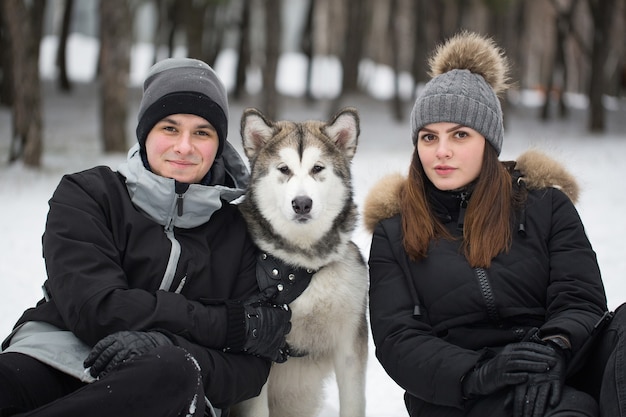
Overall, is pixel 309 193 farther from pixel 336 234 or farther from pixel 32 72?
pixel 32 72

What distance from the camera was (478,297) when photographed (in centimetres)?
282

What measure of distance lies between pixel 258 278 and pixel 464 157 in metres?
1.01

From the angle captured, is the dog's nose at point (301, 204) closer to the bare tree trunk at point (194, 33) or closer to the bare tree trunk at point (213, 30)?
the bare tree trunk at point (194, 33)

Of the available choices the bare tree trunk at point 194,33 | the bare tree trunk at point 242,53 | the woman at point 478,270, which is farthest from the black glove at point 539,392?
the bare tree trunk at point 242,53

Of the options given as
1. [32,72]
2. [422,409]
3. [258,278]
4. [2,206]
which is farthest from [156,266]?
[32,72]

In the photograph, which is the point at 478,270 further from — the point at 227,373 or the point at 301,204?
the point at 227,373

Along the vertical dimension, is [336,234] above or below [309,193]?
below

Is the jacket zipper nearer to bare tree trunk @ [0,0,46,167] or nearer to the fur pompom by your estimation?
the fur pompom

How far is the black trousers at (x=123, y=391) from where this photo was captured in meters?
2.30

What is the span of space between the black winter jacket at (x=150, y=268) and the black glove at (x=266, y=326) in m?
0.05

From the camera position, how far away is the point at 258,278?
311 cm

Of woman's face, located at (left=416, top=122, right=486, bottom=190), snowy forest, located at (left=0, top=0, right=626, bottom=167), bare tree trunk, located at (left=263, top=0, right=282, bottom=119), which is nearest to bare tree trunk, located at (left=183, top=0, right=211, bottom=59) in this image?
snowy forest, located at (left=0, top=0, right=626, bottom=167)

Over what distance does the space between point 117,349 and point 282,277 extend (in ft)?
2.95

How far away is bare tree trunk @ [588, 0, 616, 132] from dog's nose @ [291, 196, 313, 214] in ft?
50.0
